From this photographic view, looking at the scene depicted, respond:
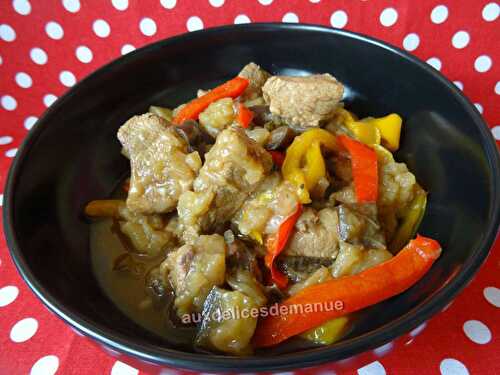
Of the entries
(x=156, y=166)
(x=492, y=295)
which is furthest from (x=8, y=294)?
(x=492, y=295)

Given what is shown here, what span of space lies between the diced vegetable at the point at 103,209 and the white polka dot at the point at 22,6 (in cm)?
154

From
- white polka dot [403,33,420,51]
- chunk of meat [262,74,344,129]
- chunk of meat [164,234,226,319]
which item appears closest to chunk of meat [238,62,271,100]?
chunk of meat [262,74,344,129]

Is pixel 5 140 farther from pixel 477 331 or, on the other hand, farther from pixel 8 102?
pixel 477 331

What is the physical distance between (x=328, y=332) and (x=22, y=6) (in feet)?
8.50

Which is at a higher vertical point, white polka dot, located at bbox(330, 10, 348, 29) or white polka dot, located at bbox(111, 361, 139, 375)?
white polka dot, located at bbox(330, 10, 348, 29)

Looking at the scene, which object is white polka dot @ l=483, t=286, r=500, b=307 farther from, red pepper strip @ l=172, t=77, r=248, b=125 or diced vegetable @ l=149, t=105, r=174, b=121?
diced vegetable @ l=149, t=105, r=174, b=121

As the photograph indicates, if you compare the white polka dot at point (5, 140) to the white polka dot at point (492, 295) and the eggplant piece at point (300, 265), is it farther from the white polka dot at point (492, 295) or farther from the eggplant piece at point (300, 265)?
the white polka dot at point (492, 295)

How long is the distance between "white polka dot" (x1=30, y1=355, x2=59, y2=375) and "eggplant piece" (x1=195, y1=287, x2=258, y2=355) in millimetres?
648

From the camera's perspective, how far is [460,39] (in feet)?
8.53

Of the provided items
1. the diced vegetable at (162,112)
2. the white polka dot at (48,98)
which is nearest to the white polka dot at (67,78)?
the white polka dot at (48,98)

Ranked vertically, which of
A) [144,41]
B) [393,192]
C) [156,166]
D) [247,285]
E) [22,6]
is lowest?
[247,285]

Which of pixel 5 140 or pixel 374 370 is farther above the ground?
pixel 5 140

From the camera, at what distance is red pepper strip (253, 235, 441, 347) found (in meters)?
1.48

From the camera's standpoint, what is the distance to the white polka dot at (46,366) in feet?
5.70
